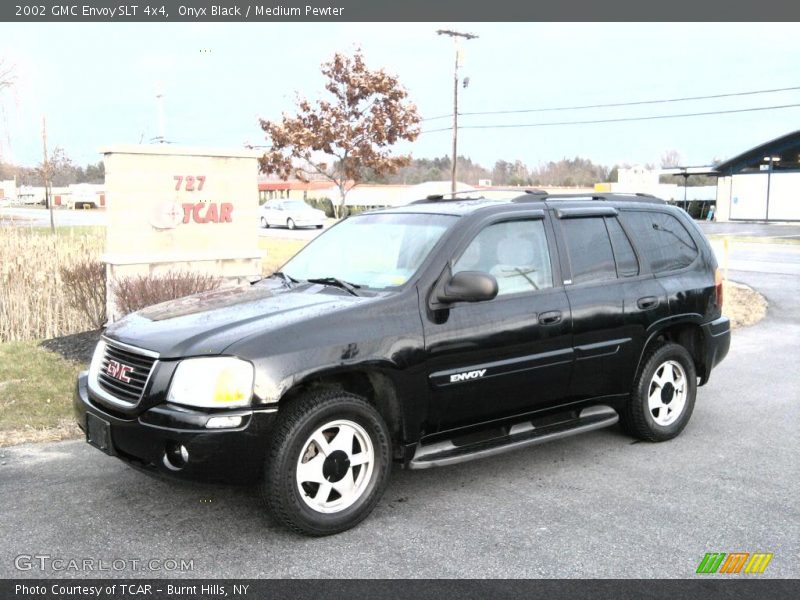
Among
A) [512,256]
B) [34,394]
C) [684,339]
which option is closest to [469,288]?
[512,256]

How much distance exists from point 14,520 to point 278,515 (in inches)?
61.1

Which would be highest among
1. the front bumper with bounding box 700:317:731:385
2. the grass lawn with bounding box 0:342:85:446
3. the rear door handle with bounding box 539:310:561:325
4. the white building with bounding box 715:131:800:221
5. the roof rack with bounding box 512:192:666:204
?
the white building with bounding box 715:131:800:221

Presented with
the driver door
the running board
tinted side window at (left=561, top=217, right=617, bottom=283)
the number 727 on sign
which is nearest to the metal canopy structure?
the number 727 on sign

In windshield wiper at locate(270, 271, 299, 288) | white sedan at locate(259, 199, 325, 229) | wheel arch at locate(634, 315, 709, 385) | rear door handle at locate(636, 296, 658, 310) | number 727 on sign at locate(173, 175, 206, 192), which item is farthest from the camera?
white sedan at locate(259, 199, 325, 229)

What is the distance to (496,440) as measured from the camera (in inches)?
183

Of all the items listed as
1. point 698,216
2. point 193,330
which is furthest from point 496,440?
point 698,216

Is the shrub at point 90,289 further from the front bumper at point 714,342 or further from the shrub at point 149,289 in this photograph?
the front bumper at point 714,342

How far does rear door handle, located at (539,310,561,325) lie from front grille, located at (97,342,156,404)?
239 cm

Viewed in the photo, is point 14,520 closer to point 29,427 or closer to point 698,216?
point 29,427

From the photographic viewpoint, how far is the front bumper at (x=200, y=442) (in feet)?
12.1

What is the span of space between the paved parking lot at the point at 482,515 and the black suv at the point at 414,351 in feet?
0.92

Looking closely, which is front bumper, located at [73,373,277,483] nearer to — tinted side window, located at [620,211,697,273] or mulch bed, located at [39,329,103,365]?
tinted side window, located at [620,211,697,273]

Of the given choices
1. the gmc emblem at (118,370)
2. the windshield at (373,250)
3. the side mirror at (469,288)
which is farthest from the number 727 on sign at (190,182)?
the side mirror at (469,288)

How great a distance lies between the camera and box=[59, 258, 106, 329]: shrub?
9500mm
